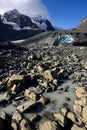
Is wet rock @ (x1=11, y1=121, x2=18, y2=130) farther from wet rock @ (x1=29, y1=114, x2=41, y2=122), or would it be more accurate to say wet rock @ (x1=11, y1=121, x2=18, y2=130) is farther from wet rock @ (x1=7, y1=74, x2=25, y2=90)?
wet rock @ (x1=7, y1=74, x2=25, y2=90)

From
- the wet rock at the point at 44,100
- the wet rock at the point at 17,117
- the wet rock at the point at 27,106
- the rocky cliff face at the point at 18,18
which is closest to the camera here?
the wet rock at the point at 17,117

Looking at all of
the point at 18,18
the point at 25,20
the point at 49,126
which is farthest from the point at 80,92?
the point at 18,18

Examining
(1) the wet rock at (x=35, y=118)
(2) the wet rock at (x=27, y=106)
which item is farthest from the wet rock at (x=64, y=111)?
(2) the wet rock at (x=27, y=106)

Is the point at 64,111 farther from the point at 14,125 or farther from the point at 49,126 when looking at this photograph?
the point at 14,125

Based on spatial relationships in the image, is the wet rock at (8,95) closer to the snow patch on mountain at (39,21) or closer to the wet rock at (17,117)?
the wet rock at (17,117)

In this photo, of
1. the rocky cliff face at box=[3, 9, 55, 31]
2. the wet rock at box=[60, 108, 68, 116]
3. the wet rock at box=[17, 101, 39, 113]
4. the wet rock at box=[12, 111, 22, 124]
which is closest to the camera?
the wet rock at box=[12, 111, 22, 124]

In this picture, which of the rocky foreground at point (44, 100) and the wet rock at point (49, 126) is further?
the rocky foreground at point (44, 100)

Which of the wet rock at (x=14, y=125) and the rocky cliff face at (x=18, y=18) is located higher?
the wet rock at (x=14, y=125)

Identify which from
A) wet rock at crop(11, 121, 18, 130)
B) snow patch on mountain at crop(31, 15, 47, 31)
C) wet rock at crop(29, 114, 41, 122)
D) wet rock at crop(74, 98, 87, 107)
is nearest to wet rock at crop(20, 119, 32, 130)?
wet rock at crop(11, 121, 18, 130)

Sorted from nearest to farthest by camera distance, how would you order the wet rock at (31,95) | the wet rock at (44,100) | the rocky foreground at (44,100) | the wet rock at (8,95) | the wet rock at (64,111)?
1. the rocky foreground at (44,100)
2. the wet rock at (64,111)
3. the wet rock at (44,100)
4. the wet rock at (31,95)
5. the wet rock at (8,95)

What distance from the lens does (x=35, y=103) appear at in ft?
54.7

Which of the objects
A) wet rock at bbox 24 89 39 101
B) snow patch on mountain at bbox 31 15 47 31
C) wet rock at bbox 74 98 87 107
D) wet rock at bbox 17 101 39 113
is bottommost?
snow patch on mountain at bbox 31 15 47 31

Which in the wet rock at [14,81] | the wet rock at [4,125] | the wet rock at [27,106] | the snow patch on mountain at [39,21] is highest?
the wet rock at [14,81]

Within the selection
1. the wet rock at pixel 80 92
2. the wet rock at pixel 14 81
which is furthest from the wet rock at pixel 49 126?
the wet rock at pixel 14 81
